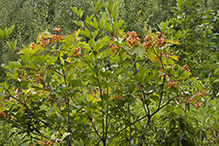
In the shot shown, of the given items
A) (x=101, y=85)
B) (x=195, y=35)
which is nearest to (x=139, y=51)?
(x=101, y=85)

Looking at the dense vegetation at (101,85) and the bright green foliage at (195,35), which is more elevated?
the bright green foliage at (195,35)

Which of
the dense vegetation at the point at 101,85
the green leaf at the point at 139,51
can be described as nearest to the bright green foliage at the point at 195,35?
the dense vegetation at the point at 101,85

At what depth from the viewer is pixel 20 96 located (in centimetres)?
137

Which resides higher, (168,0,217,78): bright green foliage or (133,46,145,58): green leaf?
(168,0,217,78): bright green foliage

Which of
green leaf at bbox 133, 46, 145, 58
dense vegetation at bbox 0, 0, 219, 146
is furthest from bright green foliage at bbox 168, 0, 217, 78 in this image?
green leaf at bbox 133, 46, 145, 58

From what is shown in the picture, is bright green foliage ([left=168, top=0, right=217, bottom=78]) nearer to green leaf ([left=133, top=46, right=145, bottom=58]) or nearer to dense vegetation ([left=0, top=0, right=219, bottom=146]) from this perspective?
dense vegetation ([left=0, top=0, right=219, bottom=146])

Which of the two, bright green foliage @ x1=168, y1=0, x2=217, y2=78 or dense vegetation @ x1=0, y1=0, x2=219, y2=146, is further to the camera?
bright green foliage @ x1=168, y1=0, x2=217, y2=78

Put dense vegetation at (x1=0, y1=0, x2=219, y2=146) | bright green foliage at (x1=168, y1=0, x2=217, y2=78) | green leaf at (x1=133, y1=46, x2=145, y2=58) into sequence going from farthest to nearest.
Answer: bright green foliage at (x1=168, y1=0, x2=217, y2=78) → dense vegetation at (x1=0, y1=0, x2=219, y2=146) → green leaf at (x1=133, y1=46, x2=145, y2=58)

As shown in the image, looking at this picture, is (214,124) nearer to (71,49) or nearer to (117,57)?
(117,57)

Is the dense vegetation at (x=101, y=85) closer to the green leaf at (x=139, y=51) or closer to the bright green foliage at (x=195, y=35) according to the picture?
the green leaf at (x=139, y=51)

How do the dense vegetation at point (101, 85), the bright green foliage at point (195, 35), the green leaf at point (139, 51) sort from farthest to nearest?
1. the bright green foliage at point (195, 35)
2. the dense vegetation at point (101, 85)
3. the green leaf at point (139, 51)

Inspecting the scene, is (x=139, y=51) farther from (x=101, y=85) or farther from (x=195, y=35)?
(x=195, y=35)

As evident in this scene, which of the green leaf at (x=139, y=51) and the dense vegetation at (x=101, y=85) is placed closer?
the green leaf at (x=139, y=51)

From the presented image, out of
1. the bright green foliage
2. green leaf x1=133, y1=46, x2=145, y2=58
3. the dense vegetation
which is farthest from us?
the bright green foliage
